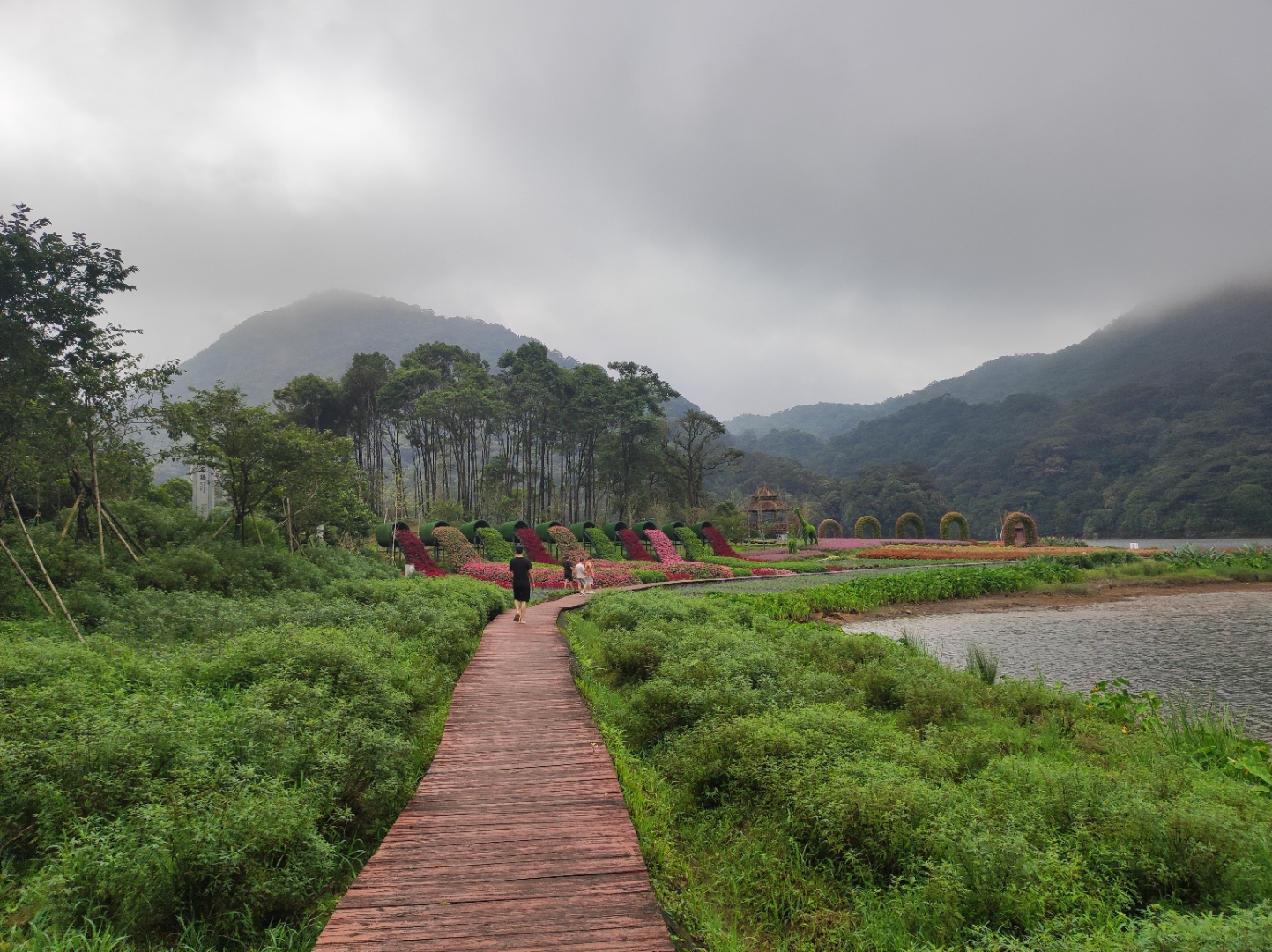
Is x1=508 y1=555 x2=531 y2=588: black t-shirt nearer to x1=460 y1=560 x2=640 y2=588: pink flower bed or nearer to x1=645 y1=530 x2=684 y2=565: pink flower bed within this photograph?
x1=460 y1=560 x2=640 y2=588: pink flower bed

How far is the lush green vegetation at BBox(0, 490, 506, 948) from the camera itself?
3180mm

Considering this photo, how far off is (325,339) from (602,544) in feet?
528

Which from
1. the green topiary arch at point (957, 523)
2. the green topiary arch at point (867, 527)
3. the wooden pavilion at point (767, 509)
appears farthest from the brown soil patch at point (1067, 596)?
the green topiary arch at point (867, 527)

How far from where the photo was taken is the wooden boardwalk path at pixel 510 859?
3.12 meters

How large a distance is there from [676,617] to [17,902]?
8732 mm

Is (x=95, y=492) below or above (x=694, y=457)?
below

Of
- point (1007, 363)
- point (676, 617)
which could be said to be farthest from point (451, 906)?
point (1007, 363)

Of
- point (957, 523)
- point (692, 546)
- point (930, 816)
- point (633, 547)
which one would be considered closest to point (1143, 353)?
point (957, 523)

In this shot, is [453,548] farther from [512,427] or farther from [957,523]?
[957,523]

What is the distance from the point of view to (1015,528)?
36.7 meters

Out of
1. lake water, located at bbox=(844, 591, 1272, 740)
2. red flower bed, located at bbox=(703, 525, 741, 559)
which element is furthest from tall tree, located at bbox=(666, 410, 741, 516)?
lake water, located at bbox=(844, 591, 1272, 740)

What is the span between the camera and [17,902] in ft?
9.68

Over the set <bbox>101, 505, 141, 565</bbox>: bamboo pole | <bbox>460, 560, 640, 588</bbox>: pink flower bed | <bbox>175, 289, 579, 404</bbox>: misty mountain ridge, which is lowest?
<bbox>460, 560, 640, 588</bbox>: pink flower bed

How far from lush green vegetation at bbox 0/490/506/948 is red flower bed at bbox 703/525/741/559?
2631cm
